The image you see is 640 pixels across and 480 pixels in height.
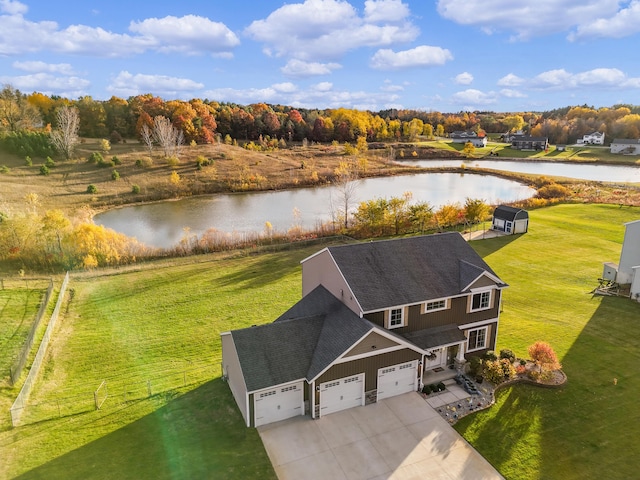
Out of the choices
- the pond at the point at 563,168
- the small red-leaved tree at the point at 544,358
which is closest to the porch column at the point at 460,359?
the small red-leaved tree at the point at 544,358

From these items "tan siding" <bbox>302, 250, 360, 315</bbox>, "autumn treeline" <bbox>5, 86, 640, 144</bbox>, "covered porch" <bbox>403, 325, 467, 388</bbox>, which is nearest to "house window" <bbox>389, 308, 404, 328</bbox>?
"covered porch" <bbox>403, 325, 467, 388</bbox>

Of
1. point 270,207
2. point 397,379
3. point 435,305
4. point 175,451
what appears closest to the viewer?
point 175,451

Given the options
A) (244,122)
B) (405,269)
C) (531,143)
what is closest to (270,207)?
(405,269)

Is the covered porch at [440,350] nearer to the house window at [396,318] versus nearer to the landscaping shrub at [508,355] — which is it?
the house window at [396,318]

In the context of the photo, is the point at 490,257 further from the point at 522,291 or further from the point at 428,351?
the point at 428,351

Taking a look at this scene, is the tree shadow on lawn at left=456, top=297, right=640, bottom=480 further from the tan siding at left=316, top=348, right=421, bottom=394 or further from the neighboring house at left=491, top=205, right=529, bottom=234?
the neighboring house at left=491, top=205, right=529, bottom=234

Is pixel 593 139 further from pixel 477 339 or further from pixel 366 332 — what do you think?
pixel 366 332
